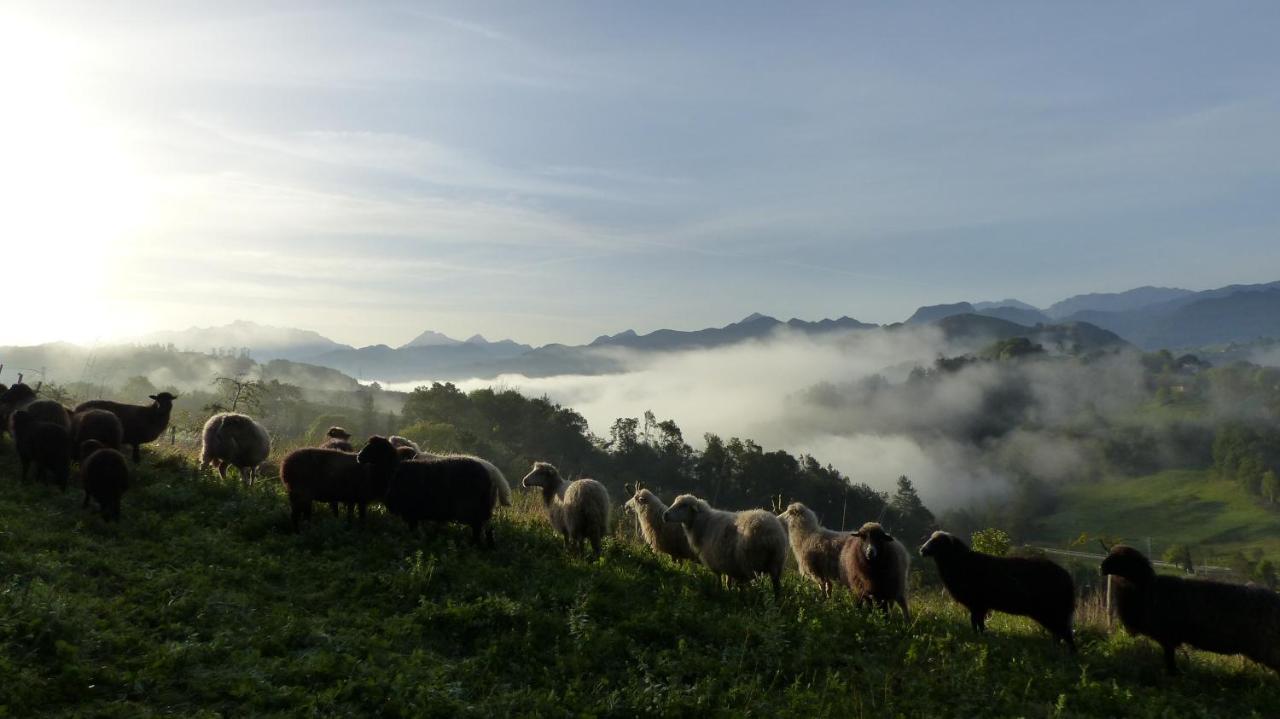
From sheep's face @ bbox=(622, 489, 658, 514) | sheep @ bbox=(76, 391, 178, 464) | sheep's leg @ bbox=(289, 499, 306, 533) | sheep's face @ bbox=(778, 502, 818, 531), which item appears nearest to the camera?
sheep's leg @ bbox=(289, 499, 306, 533)

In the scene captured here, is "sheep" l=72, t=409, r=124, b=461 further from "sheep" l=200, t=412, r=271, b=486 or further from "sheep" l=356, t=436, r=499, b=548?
"sheep" l=356, t=436, r=499, b=548

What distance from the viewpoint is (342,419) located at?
8969 centimetres

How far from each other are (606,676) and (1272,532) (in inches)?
7177

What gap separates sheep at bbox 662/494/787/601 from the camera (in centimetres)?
1320

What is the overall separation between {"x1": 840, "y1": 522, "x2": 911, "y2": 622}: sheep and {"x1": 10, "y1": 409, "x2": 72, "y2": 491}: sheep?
16.2 metres

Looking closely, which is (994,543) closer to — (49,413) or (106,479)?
(106,479)

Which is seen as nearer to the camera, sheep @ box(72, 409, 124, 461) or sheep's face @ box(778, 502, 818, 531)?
sheep's face @ box(778, 502, 818, 531)

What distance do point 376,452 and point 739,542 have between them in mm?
7507

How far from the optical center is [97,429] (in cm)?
1648

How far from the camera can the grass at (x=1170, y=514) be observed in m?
140

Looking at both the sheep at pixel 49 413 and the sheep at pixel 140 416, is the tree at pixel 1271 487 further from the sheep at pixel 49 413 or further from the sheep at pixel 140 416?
the sheep at pixel 49 413

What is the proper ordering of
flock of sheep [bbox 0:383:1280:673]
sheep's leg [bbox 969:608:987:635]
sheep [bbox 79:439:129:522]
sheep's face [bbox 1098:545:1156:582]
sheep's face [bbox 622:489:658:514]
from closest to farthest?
flock of sheep [bbox 0:383:1280:673], sheep's face [bbox 1098:545:1156:582], sheep's leg [bbox 969:608:987:635], sheep [bbox 79:439:129:522], sheep's face [bbox 622:489:658:514]

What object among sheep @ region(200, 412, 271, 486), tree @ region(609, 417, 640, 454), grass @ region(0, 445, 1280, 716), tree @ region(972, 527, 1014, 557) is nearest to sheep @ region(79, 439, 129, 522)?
grass @ region(0, 445, 1280, 716)

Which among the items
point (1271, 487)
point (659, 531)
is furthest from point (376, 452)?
point (1271, 487)
